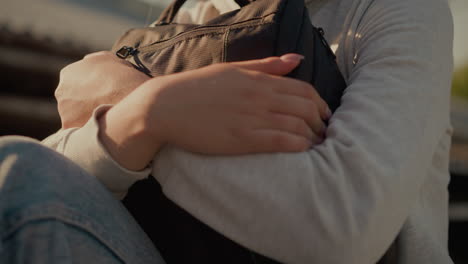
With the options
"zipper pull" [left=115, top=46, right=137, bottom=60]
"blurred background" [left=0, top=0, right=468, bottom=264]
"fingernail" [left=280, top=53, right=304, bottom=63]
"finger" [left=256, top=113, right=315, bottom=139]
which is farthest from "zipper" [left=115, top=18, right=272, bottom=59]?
"blurred background" [left=0, top=0, right=468, bottom=264]

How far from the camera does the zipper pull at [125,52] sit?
1179 millimetres

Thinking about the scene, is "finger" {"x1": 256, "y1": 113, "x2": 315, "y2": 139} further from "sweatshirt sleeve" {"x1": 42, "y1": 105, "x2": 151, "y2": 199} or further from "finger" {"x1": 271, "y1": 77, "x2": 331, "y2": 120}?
"sweatshirt sleeve" {"x1": 42, "y1": 105, "x2": 151, "y2": 199}

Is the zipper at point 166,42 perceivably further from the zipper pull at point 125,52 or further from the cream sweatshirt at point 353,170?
the cream sweatshirt at point 353,170

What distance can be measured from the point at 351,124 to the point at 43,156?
61cm

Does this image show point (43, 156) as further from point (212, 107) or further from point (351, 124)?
point (351, 124)

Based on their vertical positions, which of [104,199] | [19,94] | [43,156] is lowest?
[19,94]

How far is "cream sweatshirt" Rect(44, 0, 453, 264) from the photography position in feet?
2.51

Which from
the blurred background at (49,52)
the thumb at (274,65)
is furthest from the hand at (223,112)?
the blurred background at (49,52)

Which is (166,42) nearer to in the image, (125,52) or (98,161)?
(125,52)

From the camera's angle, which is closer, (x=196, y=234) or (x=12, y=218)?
(x=12, y=218)

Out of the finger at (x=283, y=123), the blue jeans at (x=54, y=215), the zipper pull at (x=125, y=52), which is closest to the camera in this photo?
the blue jeans at (x=54, y=215)

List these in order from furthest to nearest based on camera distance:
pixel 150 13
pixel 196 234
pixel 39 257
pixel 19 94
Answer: pixel 19 94, pixel 150 13, pixel 196 234, pixel 39 257

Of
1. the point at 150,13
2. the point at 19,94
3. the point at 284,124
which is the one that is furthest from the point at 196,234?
the point at 19,94

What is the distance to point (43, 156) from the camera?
82cm
